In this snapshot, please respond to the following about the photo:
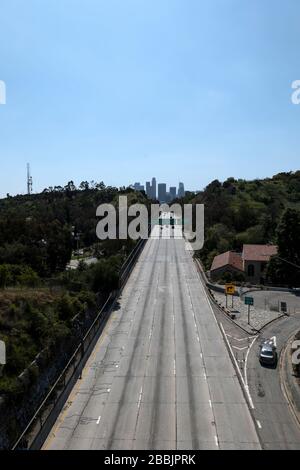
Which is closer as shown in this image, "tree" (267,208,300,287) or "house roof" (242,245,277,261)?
"tree" (267,208,300,287)

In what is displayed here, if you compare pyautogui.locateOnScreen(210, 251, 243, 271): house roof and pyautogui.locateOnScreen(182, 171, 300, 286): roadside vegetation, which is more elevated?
pyautogui.locateOnScreen(182, 171, 300, 286): roadside vegetation

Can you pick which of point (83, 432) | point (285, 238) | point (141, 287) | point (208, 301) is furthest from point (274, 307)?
point (83, 432)

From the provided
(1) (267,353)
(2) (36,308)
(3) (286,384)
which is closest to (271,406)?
(3) (286,384)

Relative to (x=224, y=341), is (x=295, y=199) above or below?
above

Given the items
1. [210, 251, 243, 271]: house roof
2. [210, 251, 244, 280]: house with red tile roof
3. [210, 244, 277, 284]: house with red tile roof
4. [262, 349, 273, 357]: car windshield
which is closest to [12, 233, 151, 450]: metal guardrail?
[262, 349, 273, 357]: car windshield

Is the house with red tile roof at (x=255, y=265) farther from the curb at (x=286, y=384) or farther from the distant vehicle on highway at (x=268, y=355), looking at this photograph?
the distant vehicle on highway at (x=268, y=355)

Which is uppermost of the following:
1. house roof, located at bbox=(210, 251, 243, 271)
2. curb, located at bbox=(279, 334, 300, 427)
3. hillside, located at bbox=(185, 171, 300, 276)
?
hillside, located at bbox=(185, 171, 300, 276)

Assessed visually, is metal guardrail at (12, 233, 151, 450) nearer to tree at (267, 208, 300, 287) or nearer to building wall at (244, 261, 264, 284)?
tree at (267, 208, 300, 287)

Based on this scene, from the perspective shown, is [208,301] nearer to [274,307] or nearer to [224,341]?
[274,307]
